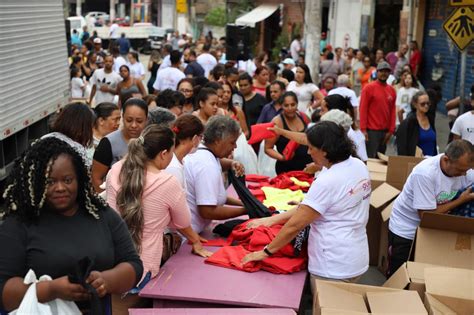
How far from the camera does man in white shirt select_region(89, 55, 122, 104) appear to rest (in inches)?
492

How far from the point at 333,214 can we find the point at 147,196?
1211 millimetres

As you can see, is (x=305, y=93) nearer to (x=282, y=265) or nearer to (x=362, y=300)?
(x=282, y=265)

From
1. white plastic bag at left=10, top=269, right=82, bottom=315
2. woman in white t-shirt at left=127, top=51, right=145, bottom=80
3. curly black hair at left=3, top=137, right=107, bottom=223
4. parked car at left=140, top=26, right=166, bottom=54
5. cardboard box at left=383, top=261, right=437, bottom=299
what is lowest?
parked car at left=140, top=26, right=166, bottom=54

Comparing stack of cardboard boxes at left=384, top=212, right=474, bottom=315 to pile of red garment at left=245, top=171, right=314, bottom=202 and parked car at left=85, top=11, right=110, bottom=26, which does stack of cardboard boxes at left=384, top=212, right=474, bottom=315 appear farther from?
parked car at left=85, top=11, right=110, bottom=26

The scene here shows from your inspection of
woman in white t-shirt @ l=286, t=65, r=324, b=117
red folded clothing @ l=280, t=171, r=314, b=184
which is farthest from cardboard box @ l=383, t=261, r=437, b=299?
woman in white t-shirt @ l=286, t=65, r=324, b=117

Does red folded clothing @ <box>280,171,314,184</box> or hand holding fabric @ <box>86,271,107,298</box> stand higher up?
hand holding fabric @ <box>86,271,107,298</box>

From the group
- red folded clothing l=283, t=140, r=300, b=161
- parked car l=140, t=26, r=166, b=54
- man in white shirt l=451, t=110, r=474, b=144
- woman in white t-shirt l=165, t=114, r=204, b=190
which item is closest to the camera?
woman in white t-shirt l=165, t=114, r=204, b=190

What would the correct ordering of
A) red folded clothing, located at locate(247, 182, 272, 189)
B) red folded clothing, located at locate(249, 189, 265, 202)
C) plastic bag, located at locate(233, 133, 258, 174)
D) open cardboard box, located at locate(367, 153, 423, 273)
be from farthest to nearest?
plastic bag, located at locate(233, 133, 258, 174) → open cardboard box, located at locate(367, 153, 423, 273) → red folded clothing, located at locate(247, 182, 272, 189) → red folded clothing, located at locate(249, 189, 265, 202)

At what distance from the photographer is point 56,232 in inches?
115

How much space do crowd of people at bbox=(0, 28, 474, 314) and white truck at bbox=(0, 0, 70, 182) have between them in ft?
6.44

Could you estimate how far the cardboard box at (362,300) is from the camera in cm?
402

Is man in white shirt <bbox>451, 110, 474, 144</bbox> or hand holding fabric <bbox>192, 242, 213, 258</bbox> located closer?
hand holding fabric <bbox>192, 242, 213, 258</bbox>

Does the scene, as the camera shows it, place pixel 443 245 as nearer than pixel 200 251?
No

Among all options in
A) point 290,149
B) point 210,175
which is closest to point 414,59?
point 290,149
